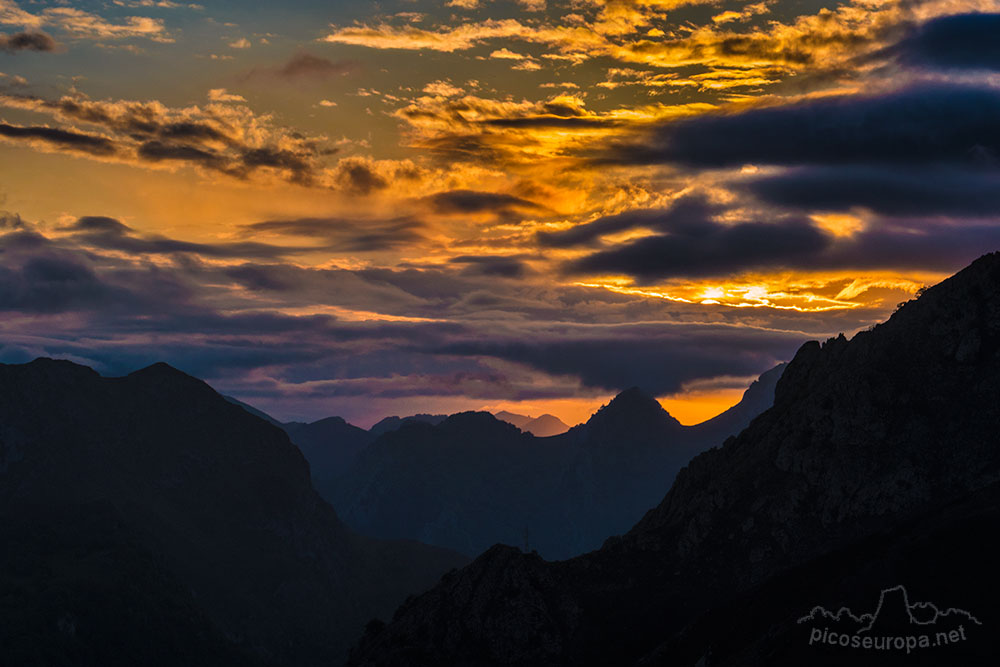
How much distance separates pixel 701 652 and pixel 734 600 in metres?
23.3

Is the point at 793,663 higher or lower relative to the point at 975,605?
lower

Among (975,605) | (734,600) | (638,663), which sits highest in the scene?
(975,605)

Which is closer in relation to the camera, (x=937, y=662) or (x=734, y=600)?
(x=937, y=662)

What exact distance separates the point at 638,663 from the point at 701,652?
24.7 m

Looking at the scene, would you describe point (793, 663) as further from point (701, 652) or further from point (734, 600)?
point (734, 600)

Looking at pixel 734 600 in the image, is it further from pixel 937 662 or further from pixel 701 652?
pixel 937 662

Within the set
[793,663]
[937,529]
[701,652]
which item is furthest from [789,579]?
[793,663]

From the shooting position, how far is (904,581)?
141875 millimetres

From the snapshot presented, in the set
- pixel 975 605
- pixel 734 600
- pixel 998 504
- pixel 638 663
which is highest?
pixel 998 504

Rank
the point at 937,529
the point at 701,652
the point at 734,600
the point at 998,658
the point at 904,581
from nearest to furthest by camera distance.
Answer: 1. the point at 998,658
2. the point at 904,581
3. the point at 937,529
4. the point at 701,652
5. the point at 734,600

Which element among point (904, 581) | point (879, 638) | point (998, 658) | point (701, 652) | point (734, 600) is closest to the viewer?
point (998, 658)

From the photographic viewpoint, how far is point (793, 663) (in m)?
131

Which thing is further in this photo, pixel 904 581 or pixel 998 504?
pixel 998 504

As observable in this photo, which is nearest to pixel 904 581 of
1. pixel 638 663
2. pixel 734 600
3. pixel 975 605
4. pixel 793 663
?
pixel 975 605
